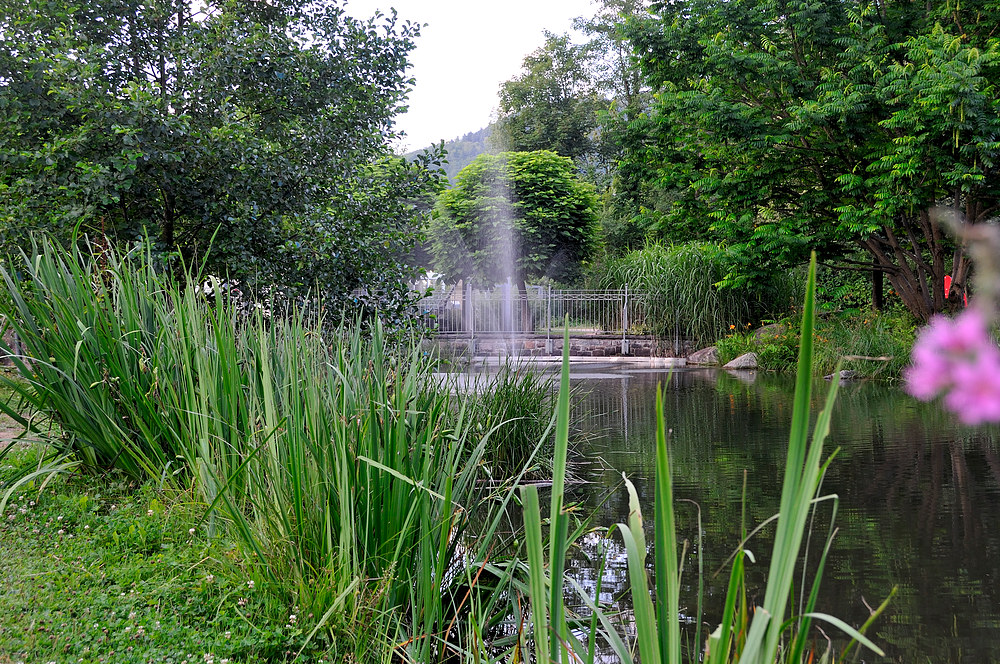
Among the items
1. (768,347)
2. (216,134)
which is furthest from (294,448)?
(768,347)

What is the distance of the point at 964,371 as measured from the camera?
27 cm

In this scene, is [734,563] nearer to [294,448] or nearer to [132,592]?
[294,448]

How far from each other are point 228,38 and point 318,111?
838 millimetres

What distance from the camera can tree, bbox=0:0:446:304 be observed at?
4.43 metres

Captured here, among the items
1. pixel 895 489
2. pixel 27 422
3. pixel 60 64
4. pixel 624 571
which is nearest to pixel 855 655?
pixel 624 571

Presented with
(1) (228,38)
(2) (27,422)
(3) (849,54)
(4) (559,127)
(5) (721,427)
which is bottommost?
(5) (721,427)

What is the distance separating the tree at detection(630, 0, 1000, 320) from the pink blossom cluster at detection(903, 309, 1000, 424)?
10001 mm

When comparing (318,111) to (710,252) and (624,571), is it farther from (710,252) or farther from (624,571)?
(710,252)

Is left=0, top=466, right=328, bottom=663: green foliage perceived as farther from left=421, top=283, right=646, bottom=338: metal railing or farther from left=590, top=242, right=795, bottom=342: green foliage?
left=421, top=283, right=646, bottom=338: metal railing

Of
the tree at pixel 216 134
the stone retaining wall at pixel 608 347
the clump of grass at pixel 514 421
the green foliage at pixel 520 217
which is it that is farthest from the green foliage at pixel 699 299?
the clump of grass at pixel 514 421

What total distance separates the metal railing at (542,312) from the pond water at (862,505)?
369 inches

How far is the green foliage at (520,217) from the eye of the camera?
20375mm

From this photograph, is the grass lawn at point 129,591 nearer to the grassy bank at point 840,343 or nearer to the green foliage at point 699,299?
the grassy bank at point 840,343

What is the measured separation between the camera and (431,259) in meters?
24.6
